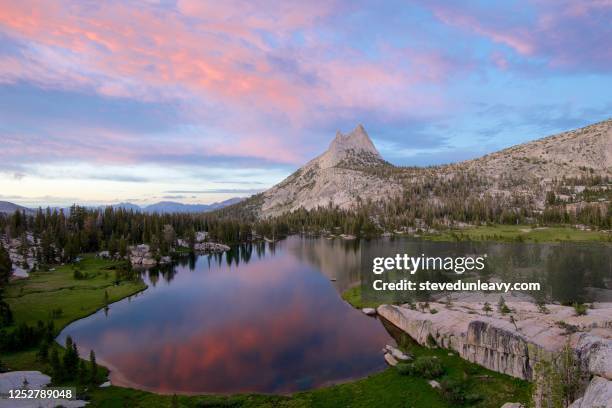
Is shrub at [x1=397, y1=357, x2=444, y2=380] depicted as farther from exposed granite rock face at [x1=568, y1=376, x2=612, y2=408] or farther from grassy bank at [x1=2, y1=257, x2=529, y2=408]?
exposed granite rock face at [x1=568, y1=376, x2=612, y2=408]

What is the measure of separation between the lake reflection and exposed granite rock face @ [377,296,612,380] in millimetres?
8338

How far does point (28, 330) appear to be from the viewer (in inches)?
1897

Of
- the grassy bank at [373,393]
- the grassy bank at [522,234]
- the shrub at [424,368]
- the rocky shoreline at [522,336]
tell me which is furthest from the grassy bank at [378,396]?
the grassy bank at [522,234]

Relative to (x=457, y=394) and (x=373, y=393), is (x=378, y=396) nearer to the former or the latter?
(x=373, y=393)

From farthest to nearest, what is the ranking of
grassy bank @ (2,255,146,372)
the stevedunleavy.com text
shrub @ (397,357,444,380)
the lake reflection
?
the stevedunleavy.com text
grassy bank @ (2,255,146,372)
the lake reflection
shrub @ (397,357,444,380)

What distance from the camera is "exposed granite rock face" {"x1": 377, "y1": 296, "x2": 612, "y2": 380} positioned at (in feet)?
79.0

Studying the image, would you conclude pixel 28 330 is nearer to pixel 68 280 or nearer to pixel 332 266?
pixel 68 280

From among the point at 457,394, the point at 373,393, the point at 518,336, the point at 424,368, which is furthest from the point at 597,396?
the point at 373,393

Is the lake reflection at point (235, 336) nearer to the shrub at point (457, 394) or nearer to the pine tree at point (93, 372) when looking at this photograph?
the pine tree at point (93, 372)

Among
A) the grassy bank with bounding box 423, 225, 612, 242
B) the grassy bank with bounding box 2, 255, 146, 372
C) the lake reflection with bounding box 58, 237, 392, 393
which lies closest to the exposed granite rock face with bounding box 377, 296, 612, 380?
the lake reflection with bounding box 58, 237, 392, 393

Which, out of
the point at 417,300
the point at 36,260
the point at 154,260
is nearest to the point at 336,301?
the point at 417,300

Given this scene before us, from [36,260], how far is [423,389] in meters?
128

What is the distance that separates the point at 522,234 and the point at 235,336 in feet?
475

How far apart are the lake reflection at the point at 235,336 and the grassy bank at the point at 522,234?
8263 cm
